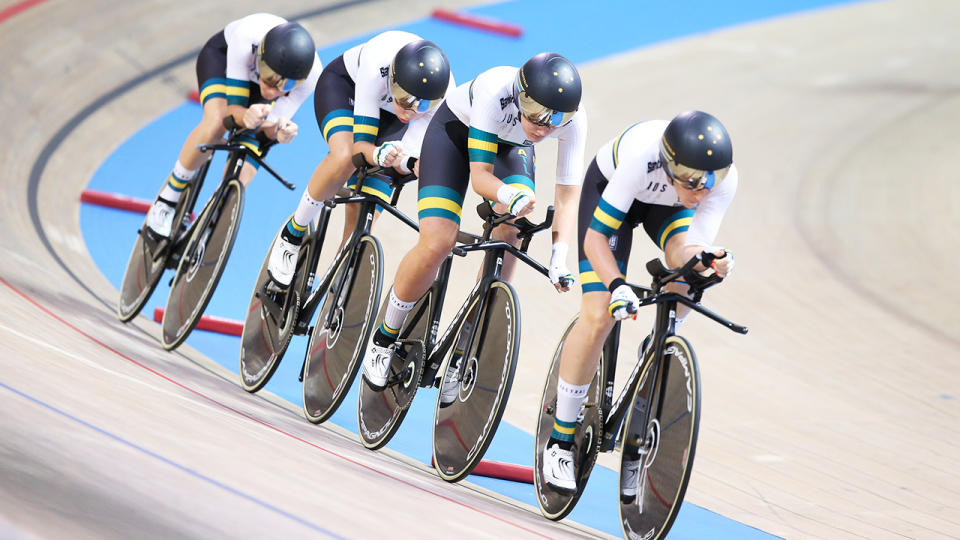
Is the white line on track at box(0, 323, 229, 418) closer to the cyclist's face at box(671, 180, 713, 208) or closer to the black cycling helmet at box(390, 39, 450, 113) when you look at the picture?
the black cycling helmet at box(390, 39, 450, 113)

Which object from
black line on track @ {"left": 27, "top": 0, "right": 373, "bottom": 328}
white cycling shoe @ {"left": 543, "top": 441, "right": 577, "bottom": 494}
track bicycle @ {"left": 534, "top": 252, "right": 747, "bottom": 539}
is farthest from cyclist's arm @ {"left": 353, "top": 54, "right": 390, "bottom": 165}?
black line on track @ {"left": 27, "top": 0, "right": 373, "bottom": 328}

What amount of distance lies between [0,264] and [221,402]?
1.60 meters

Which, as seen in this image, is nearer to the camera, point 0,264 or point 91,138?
point 0,264

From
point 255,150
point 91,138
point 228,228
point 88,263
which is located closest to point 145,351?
point 228,228

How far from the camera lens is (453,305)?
588 cm

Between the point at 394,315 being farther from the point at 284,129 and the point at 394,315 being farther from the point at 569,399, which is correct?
the point at 284,129

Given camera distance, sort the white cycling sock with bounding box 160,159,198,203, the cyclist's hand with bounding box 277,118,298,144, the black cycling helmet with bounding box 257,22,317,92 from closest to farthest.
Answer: the black cycling helmet with bounding box 257,22,317,92, the cyclist's hand with bounding box 277,118,298,144, the white cycling sock with bounding box 160,159,198,203

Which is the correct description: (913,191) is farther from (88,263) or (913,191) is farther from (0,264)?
(0,264)

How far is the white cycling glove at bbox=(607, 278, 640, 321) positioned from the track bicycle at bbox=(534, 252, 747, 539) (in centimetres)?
7

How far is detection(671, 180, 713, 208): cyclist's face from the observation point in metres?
3.07

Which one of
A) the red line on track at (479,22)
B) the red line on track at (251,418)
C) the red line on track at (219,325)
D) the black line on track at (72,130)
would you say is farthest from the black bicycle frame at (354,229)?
the red line on track at (479,22)

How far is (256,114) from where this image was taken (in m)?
4.50

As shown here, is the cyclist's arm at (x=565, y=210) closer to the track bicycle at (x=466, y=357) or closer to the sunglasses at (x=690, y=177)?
the track bicycle at (x=466, y=357)

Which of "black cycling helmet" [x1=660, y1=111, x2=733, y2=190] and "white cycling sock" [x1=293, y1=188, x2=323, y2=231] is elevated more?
"black cycling helmet" [x1=660, y1=111, x2=733, y2=190]
